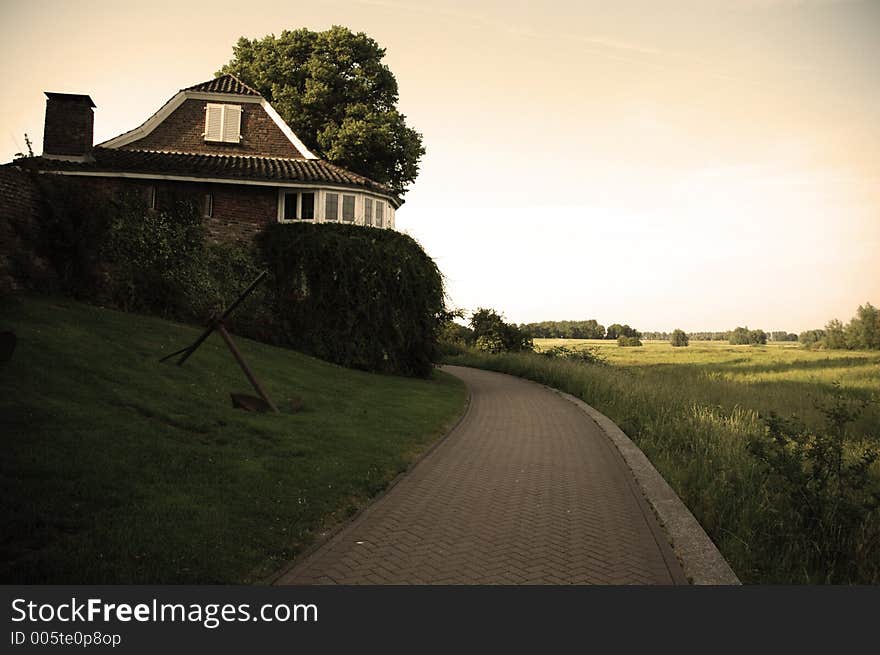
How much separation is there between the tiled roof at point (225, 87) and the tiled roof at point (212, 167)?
3.51 metres

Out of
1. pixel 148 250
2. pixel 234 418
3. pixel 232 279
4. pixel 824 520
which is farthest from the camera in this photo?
pixel 232 279

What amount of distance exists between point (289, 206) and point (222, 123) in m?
5.86

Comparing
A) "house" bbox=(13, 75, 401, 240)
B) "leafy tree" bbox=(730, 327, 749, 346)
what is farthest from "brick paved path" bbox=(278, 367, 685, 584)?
"leafy tree" bbox=(730, 327, 749, 346)

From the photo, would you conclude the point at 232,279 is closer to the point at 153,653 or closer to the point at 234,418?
the point at 234,418

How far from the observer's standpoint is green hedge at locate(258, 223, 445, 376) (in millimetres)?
21188

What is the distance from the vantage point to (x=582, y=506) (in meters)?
6.99

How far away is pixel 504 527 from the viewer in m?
6.08

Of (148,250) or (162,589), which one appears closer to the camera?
(162,589)

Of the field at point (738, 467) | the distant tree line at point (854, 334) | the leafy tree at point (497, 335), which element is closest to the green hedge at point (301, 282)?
the field at point (738, 467)

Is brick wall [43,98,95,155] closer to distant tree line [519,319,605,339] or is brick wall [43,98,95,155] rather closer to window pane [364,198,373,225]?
window pane [364,198,373,225]

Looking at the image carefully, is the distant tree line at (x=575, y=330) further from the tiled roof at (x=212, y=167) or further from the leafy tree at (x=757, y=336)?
the tiled roof at (x=212, y=167)

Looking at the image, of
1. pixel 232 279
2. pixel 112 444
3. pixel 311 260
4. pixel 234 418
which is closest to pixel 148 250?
pixel 232 279

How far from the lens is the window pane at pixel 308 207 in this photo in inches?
937

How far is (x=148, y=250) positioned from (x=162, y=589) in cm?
1820
